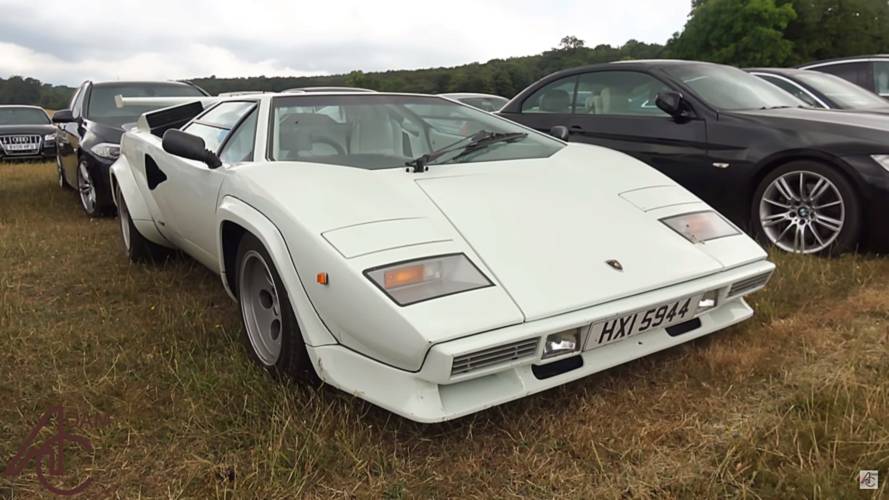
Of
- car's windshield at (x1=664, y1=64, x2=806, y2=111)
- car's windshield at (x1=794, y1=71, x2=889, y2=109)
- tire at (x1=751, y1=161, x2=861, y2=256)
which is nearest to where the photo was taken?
tire at (x1=751, y1=161, x2=861, y2=256)

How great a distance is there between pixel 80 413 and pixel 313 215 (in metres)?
1.07

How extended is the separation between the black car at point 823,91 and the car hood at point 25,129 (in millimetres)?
11725

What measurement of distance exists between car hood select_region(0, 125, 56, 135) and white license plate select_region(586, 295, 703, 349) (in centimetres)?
1244

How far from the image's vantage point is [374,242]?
1.89 m

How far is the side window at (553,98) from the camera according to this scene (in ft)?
16.8

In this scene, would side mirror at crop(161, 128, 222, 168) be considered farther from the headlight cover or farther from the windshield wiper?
the headlight cover

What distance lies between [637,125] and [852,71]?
18.4ft

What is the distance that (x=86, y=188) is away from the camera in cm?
593

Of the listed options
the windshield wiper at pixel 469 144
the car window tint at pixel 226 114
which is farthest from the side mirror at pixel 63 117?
the windshield wiper at pixel 469 144

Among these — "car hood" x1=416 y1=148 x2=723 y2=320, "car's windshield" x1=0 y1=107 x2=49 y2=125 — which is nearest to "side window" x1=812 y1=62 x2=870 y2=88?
"car hood" x1=416 y1=148 x2=723 y2=320

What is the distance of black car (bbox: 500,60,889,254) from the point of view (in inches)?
138

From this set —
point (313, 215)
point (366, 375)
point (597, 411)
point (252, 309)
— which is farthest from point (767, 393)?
point (252, 309)

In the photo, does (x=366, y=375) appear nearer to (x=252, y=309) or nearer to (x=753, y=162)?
(x=252, y=309)

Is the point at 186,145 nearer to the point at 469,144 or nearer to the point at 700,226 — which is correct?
the point at 469,144
